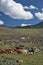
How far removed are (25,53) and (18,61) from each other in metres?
13.5

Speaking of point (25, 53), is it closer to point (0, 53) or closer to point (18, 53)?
point (18, 53)

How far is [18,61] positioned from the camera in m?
46.8

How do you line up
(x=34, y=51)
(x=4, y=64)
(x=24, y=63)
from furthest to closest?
(x=34, y=51) → (x=24, y=63) → (x=4, y=64)

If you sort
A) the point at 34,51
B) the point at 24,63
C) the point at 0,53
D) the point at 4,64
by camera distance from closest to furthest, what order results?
the point at 4,64, the point at 24,63, the point at 0,53, the point at 34,51

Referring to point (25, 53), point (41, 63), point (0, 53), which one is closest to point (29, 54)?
point (25, 53)

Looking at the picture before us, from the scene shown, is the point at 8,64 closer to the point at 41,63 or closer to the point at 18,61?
the point at 18,61

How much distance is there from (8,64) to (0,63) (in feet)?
4.30

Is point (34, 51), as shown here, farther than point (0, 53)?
Yes

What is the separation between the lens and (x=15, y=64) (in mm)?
43656

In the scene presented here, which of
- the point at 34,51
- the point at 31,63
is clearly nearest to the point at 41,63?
the point at 31,63

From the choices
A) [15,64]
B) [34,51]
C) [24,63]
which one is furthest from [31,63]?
[34,51]

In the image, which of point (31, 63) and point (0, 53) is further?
point (0, 53)

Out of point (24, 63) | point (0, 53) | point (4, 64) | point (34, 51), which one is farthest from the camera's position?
point (34, 51)

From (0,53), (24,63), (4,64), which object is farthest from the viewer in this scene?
(0,53)
